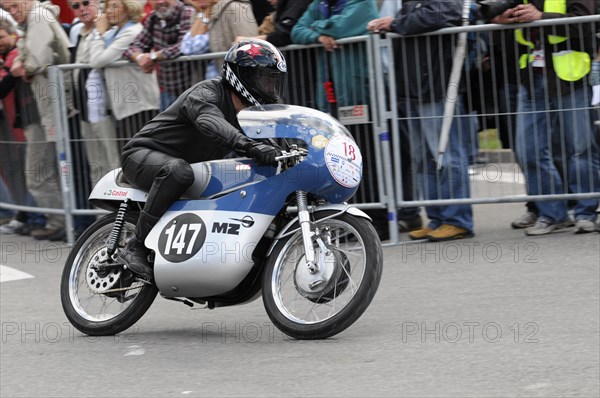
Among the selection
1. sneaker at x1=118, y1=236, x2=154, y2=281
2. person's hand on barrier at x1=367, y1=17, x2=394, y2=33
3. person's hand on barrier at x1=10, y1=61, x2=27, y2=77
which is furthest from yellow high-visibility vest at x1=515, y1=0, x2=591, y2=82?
person's hand on barrier at x1=10, y1=61, x2=27, y2=77

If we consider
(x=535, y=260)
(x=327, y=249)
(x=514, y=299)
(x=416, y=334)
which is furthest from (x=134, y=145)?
(x=535, y=260)

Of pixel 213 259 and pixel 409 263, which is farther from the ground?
pixel 213 259

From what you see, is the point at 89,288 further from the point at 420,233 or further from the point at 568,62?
the point at 568,62

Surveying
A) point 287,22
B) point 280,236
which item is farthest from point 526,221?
point 280,236

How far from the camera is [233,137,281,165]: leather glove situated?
6371 millimetres

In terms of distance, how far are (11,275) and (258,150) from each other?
4.02 m

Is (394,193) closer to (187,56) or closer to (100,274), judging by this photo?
(187,56)

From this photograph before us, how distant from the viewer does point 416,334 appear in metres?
6.61

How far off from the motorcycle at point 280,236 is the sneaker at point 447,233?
3052 mm

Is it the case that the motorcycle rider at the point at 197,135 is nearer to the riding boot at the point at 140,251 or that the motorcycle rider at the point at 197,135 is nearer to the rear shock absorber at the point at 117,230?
the riding boot at the point at 140,251

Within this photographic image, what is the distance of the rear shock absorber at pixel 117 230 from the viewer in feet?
23.2

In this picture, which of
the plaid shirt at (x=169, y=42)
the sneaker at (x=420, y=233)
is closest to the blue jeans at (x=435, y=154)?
the sneaker at (x=420, y=233)

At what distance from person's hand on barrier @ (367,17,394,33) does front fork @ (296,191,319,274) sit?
3.34m

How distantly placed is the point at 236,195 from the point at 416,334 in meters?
1.26
